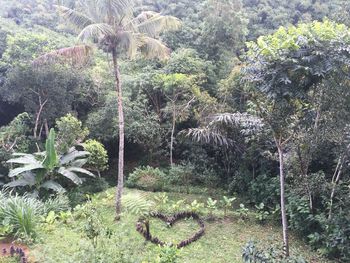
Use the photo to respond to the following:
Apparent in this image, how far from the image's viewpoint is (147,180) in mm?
12094

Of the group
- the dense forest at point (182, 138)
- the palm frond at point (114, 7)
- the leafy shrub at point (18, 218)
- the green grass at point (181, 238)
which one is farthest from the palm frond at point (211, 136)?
the leafy shrub at point (18, 218)

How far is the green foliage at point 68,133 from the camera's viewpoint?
11617 mm

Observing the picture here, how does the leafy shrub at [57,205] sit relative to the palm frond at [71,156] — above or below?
below

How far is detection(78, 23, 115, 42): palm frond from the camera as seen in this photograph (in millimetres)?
7832

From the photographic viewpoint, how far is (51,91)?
13398 mm

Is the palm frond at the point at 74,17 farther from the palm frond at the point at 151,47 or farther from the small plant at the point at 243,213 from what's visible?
the small plant at the point at 243,213

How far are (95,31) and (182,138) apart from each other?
6452 mm

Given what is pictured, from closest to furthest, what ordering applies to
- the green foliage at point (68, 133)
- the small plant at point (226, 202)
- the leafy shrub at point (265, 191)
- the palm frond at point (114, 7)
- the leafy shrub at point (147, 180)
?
1. the palm frond at point (114, 7)
2. the small plant at point (226, 202)
3. the leafy shrub at point (265, 191)
4. the green foliage at point (68, 133)
5. the leafy shrub at point (147, 180)

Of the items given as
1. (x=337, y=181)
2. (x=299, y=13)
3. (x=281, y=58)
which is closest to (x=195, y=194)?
(x=337, y=181)

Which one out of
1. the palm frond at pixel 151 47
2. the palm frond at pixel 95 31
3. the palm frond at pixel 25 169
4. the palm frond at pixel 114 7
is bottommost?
the palm frond at pixel 25 169

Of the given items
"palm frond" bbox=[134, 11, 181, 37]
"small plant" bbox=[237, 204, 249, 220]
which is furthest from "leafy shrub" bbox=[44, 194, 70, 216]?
"palm frond" bbox=[134, 11, 181, 37]

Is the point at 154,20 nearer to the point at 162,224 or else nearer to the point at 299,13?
the point at 162,224

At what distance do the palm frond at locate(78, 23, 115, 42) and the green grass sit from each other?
4.11 metres

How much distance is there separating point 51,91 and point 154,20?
634 cm
